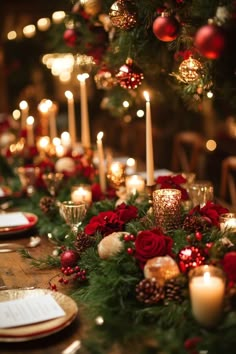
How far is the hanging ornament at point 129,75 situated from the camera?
91.5 inches

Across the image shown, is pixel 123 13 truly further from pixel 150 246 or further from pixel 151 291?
pixel 151 291

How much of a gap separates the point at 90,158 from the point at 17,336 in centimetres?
173

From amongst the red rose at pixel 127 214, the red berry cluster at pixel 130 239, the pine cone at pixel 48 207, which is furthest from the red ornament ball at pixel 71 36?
the red berry cluster at pixel 130 239

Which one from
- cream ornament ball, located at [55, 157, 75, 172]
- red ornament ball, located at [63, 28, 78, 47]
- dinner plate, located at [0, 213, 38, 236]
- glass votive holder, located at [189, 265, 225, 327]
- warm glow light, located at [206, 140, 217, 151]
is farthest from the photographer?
warm glow light, located at [206, 140, 217, 151]

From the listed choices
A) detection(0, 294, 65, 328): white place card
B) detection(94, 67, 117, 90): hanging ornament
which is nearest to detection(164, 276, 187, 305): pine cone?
detection(0, 294, 65, 328): white place card

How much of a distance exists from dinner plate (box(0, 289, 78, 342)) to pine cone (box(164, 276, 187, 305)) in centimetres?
24

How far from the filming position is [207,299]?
132 centimetres

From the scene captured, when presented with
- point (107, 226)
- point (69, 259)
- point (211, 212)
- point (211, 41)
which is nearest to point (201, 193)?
point (211, 212)

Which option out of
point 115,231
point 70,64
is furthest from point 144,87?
point 115,231

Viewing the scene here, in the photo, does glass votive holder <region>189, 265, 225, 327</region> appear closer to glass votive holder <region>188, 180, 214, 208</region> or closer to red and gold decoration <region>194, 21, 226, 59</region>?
red and gold decoration <region>194, 21, 226, 59</region>

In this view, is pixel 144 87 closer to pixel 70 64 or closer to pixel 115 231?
pixel 70 64

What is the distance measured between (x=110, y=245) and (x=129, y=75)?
0.90 metres

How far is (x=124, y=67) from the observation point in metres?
2.32

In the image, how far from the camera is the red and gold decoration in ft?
4.63
